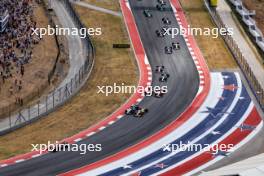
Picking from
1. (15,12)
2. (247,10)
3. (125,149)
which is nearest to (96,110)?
(125,149)

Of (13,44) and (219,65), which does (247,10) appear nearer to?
(219,65)

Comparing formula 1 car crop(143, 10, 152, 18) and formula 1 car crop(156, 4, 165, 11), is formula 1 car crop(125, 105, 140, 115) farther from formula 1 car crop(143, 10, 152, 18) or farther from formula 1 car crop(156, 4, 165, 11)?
formula 1 car crop(156, 4, 165, 11)

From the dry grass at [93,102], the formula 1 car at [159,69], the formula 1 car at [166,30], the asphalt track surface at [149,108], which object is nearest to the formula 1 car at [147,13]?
the asphalt track surface at [149,108]

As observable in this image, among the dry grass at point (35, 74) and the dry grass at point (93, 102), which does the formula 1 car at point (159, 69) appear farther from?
the dry grass at point (35, 74)

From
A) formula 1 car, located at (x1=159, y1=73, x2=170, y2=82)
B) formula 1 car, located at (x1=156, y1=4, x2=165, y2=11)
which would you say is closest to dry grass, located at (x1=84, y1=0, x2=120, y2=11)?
formula 1 car, located at (x1=156, y1=4, x2=165, y2=11)

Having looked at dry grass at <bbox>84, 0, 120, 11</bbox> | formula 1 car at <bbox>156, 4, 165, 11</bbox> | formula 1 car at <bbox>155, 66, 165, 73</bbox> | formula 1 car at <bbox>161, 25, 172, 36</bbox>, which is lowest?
formula 1 car at <bbox>155, 66, 165, 73</bbox>

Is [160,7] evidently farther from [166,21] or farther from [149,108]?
[149,108]
